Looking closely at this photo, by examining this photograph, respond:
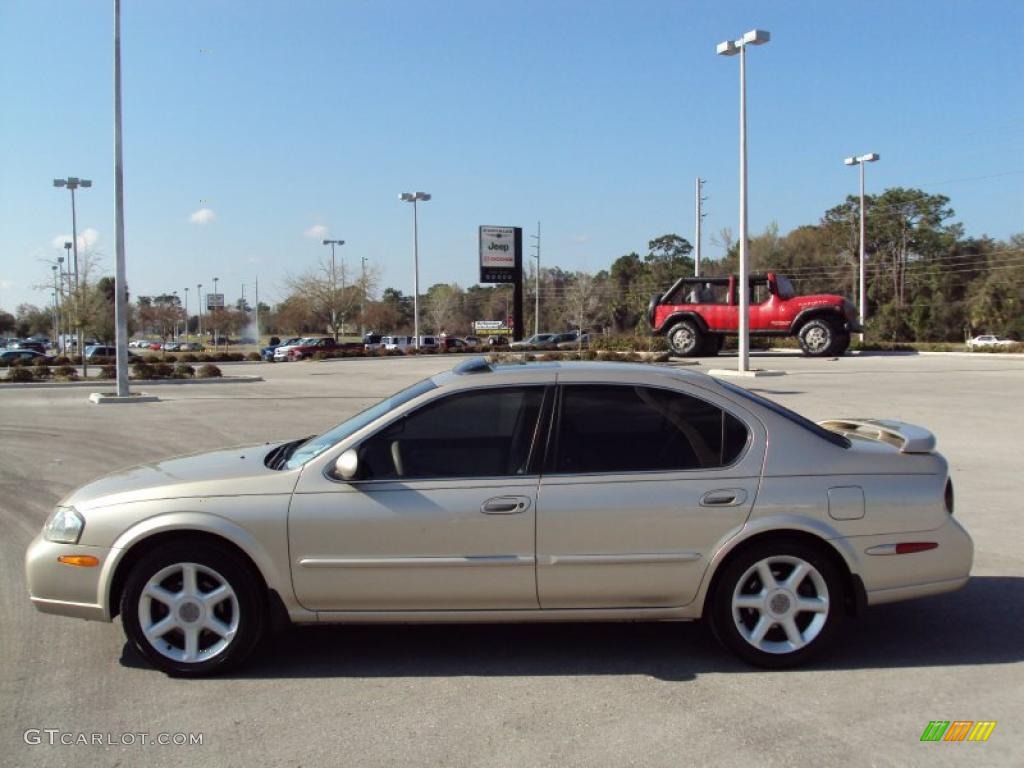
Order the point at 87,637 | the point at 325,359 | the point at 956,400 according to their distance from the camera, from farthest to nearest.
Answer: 1. the point at 325,359
2. the point at 956,400
3. the point at 87,637

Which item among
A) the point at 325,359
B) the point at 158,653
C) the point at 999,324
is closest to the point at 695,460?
the point at 158,653

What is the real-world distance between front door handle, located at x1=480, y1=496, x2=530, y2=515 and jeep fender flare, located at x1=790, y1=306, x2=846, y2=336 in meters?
26.9

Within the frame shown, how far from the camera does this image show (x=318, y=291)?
70562 millimetres

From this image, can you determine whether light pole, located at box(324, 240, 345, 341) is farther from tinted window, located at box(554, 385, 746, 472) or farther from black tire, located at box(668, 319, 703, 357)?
tinted window, located at box(554, 385, 746, 472)

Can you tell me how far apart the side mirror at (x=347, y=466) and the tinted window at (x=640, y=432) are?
984 millimetres

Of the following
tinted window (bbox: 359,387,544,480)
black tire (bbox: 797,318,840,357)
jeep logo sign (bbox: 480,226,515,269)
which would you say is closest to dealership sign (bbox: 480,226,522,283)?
jeep logo sign (bbox: 480,226,515,269)

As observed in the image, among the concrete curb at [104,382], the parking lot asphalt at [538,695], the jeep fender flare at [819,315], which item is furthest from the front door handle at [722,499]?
the jeep fender flare at [819,315]

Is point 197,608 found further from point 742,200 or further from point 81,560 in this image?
point 742,200

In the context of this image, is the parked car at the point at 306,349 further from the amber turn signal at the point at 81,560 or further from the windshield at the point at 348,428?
the amber turn signal at the point at 81,560

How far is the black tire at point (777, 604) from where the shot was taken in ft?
13.6

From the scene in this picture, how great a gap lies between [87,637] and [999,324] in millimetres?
67690

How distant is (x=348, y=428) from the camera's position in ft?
15.2

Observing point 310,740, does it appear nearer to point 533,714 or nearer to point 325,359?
point 533,714

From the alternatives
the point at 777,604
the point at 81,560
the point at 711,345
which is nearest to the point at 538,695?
the point at 777,604
